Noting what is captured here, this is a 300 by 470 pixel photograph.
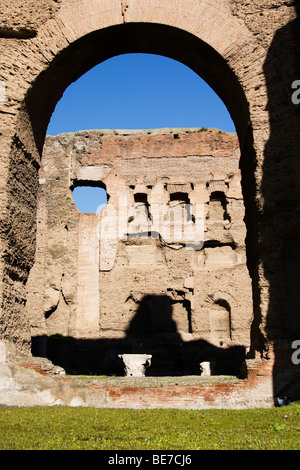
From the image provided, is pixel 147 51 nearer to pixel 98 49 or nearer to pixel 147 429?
pixel 98 49

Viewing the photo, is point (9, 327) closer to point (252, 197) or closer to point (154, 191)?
point (252, 197)

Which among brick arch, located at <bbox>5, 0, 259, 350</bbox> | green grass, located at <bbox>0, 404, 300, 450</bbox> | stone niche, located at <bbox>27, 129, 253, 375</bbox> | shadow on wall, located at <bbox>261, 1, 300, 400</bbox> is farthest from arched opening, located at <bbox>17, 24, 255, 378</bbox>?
stone niche, located at <bbox>27, 129, 253, 375</bbox>

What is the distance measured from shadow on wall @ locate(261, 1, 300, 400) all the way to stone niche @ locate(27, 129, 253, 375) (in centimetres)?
777

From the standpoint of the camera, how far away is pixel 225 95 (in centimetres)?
773

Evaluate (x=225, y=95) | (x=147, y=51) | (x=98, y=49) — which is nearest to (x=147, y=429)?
(x=225, y=95)

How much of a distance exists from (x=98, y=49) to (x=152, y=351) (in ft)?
29.7

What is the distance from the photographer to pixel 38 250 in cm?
1474

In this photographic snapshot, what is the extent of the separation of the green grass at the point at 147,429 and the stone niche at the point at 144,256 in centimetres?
844

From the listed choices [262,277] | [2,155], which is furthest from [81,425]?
[2,155]

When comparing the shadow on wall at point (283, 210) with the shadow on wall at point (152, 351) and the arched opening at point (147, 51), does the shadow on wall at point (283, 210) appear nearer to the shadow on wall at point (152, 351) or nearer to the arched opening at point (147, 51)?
the arched opening at point (147, 51)

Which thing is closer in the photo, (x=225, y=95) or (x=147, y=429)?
(x=147, y=429)

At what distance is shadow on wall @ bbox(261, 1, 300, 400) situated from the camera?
20.2 ft

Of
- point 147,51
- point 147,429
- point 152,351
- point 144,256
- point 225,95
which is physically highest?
point 147,51

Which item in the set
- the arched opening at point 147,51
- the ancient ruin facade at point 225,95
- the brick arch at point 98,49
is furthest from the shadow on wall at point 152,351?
the arched opening at point 147,51
